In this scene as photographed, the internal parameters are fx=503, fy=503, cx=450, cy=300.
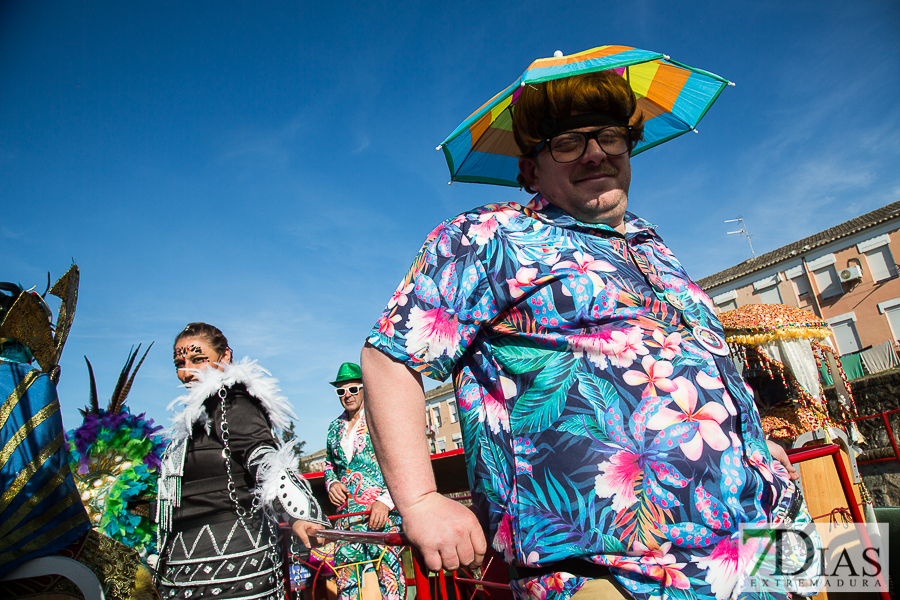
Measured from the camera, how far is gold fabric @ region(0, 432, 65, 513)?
1.95m

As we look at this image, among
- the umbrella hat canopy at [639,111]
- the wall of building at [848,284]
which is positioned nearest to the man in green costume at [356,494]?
the umbrella hat canopy at [639,111]

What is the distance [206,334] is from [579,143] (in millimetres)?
2594

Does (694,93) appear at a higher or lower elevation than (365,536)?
higher

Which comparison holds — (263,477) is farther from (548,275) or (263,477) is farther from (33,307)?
(548,275)

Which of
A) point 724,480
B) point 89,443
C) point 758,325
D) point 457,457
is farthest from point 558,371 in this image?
point 758,325

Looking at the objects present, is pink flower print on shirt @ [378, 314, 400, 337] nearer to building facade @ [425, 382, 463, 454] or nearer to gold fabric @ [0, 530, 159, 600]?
gold fabric @ [0, 530, 159, 600]

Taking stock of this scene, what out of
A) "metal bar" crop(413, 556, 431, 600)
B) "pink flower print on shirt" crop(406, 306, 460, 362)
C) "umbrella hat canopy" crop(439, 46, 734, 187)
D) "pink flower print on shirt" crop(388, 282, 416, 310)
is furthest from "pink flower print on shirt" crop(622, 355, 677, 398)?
"metal bar" crop(413, 556, 431, 600)

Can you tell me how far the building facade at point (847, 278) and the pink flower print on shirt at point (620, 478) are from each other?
99.0ft

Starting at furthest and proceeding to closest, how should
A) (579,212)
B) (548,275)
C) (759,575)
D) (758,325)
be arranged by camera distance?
(758,325)
(579,212)
(548,275)
(759,575)

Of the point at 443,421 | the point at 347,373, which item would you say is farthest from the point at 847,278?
the point at 443,421

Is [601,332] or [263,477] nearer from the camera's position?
[601,332]

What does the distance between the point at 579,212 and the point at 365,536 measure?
122 centimetres

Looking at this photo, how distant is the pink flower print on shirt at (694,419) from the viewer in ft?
3.80

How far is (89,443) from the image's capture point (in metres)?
3.39
